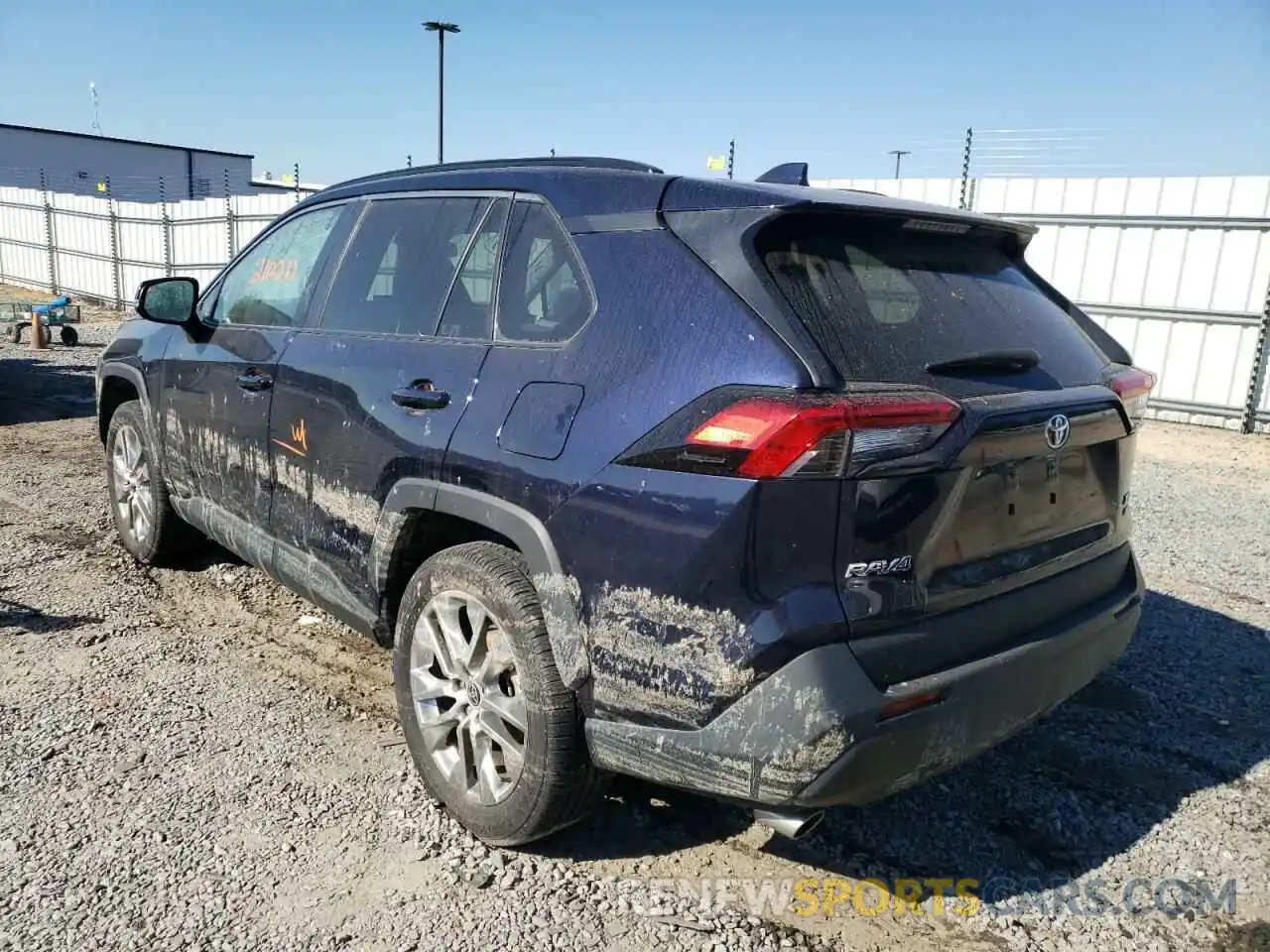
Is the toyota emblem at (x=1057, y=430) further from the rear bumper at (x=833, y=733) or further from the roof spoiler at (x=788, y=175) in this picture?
the roof spoiler at (x=788, y=175)

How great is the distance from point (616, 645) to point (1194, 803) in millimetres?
2151

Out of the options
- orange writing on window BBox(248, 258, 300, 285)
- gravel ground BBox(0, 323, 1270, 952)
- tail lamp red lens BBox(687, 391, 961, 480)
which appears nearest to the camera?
tail lamp red lens BBox(687, 391, 961, 480)

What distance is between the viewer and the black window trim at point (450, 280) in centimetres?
283

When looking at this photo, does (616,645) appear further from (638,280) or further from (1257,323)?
(1257,323)

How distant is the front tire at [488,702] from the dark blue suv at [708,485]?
0.03ft

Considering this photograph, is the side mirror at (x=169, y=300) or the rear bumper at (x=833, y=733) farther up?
the side mirror at (x=169, y=300)

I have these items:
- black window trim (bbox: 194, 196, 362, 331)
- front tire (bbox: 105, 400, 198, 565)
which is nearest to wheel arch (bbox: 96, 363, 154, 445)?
front tire (bbox: 105, 400, 198, 565)

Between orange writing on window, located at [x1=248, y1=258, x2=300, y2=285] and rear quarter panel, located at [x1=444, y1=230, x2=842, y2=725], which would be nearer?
rear quarter panel, located at [x1=444, y1=230, x2=842, y2=725]

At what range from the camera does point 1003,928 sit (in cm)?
244

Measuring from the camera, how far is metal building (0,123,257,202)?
38625 mm

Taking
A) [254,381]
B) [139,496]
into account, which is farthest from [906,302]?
[139,496]

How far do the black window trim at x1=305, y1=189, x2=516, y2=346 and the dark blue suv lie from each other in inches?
0.6

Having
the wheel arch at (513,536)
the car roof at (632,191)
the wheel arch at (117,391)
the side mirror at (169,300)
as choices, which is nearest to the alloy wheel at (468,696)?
the wheel arch at (513,536)

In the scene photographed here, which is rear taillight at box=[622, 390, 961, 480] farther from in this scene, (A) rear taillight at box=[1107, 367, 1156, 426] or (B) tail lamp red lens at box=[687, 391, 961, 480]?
(A) rear taillight at box=[1107, 367, 1156, 426]
